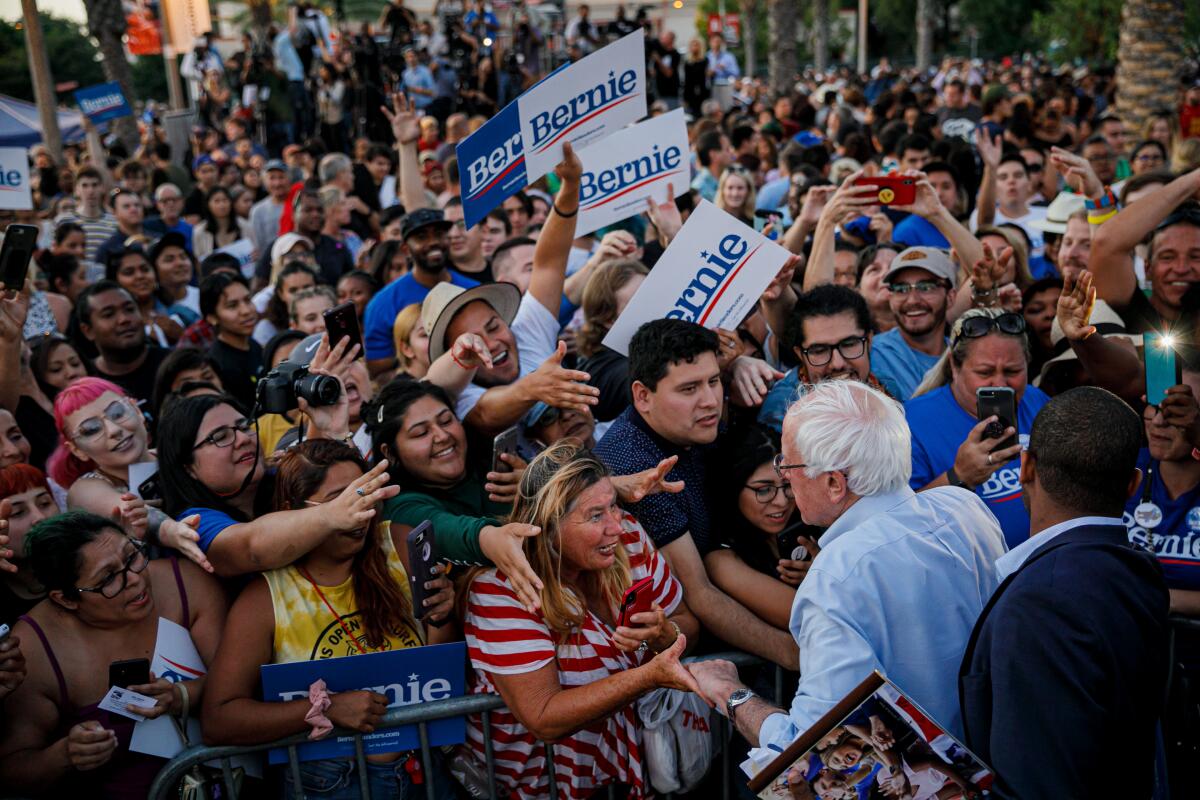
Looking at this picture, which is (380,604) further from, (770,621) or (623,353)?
(623,353)

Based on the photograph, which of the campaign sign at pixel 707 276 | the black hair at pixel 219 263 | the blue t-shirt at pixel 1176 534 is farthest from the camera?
the black hair at pixel 219 263

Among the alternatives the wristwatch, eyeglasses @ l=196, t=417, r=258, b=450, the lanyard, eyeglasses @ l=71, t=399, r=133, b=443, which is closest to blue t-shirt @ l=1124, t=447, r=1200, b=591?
the wristwatch

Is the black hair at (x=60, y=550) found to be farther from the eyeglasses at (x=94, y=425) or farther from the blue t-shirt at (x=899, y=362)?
the blue t-shirt at (x=899, y=362)

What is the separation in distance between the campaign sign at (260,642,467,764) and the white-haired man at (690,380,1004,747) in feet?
2.81

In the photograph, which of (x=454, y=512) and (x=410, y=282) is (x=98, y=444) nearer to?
(x=454, y=512)

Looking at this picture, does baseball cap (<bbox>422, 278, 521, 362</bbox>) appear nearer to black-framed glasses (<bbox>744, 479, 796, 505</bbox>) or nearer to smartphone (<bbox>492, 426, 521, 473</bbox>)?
smartphone (<bbox>492, 426, 521, 473</bbox>)

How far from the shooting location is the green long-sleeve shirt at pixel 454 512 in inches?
124

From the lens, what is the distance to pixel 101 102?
13.2 meters

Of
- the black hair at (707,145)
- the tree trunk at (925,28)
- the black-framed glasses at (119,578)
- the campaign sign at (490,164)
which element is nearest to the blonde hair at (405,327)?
the campaign sign at (490,164)

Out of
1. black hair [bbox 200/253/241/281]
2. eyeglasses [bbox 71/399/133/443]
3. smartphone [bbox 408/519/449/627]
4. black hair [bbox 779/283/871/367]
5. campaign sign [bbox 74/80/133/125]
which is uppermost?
campaign sign [bbox 74/80/133/125]

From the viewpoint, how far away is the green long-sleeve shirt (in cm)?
316

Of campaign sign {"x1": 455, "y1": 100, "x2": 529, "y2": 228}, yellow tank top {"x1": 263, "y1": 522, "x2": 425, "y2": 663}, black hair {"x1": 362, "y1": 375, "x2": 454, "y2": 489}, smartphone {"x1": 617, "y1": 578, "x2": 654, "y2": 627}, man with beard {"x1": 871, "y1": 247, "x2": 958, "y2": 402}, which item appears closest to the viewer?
smartphone {"x1": 617, "y1": 578, "x2": 654, "y2": 627}

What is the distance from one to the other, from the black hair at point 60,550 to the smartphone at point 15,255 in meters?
1.84

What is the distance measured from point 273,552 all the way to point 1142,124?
12993 millimetres
